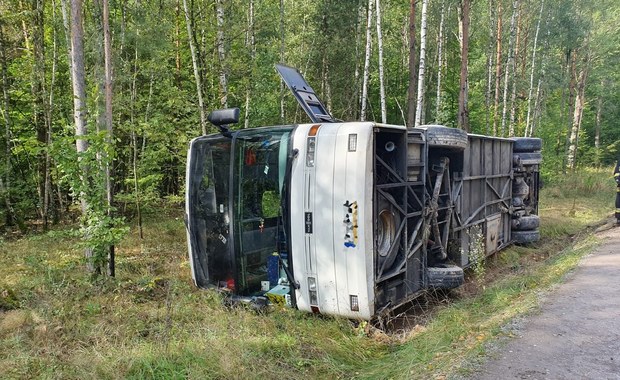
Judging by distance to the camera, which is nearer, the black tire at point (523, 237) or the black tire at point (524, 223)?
the black tire at point (524, 223)

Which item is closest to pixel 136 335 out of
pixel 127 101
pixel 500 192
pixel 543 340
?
pixel 543 340

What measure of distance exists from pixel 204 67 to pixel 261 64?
483cm

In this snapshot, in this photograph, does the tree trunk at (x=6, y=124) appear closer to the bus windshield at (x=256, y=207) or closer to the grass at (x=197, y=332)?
the grass at (x=197, y=332)

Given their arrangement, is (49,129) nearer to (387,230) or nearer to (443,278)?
(387,230)

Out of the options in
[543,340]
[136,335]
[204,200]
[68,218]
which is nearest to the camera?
[543,340]

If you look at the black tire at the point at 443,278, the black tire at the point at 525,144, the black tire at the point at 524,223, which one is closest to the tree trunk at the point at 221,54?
the black tire at the point at 443,278

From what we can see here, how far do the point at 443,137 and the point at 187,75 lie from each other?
28.9 feet

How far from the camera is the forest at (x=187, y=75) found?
7.25 m

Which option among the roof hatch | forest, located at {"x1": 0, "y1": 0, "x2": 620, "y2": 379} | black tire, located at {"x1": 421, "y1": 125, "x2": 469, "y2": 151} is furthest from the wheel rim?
the roof hatch

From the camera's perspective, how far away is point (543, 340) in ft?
11.9

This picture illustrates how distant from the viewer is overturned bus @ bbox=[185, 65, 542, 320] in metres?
4.44

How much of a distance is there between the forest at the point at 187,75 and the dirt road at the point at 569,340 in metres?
5.04

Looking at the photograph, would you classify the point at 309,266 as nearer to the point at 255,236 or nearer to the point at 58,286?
the point at 255,236

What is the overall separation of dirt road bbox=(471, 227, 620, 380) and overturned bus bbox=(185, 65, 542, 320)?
1.37m
